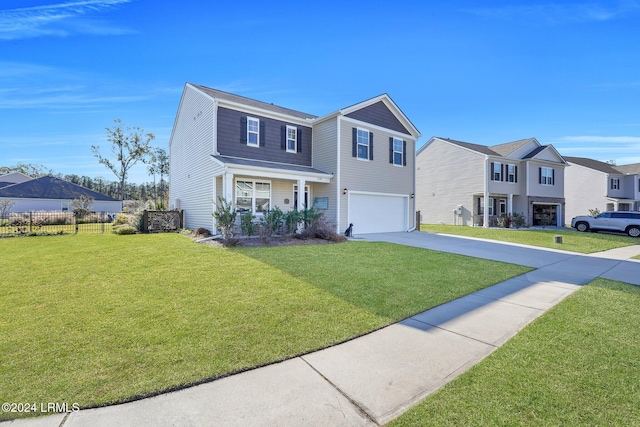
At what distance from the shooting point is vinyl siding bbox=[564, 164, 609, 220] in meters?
30.6

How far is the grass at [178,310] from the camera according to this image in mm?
2541

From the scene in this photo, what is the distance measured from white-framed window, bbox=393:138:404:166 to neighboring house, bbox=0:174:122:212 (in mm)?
34508

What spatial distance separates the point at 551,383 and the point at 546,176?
3076 cm

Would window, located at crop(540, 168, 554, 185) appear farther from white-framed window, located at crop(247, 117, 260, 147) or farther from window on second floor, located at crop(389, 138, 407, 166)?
white-framed window, located at crop(247, 117, 260, 147)

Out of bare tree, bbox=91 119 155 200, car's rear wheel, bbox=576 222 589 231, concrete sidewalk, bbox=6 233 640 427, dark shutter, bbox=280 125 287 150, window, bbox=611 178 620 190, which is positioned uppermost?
bare tree, bbox=91 119 155 200

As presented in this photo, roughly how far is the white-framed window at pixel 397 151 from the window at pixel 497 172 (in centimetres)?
1101

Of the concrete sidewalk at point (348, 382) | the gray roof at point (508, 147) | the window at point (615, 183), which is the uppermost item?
the gray roof at point (508, 147)

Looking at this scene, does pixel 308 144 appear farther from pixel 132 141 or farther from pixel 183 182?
pixel 132 141

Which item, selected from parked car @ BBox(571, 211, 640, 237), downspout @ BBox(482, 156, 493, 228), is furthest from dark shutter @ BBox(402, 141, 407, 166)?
parked car @ BBox(571, 211, 640, 237)

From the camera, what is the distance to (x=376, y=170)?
16.0 m

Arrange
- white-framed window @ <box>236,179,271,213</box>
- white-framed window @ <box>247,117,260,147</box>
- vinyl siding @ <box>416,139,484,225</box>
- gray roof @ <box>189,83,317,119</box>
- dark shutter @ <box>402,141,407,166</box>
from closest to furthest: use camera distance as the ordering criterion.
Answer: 1. white-framed window @ <box>236,179,271,213</box>
2. white-framed window @ <box>247,117,260,147</box>
3. gray roof @ <box>189,83,317,119</box>
4. dark shutter @ <box>402,141,407,166</box>
5. vinyl siding @ <box>416,139,484,225</box>

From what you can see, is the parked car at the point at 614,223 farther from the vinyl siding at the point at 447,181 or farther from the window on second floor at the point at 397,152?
the window on second floor at the point at 397,152

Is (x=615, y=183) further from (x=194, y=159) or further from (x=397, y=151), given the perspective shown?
(x=194, y=159)

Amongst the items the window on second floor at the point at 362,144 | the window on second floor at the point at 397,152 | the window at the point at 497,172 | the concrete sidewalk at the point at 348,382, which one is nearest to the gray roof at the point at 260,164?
the window on second floor at the point at 362,144
